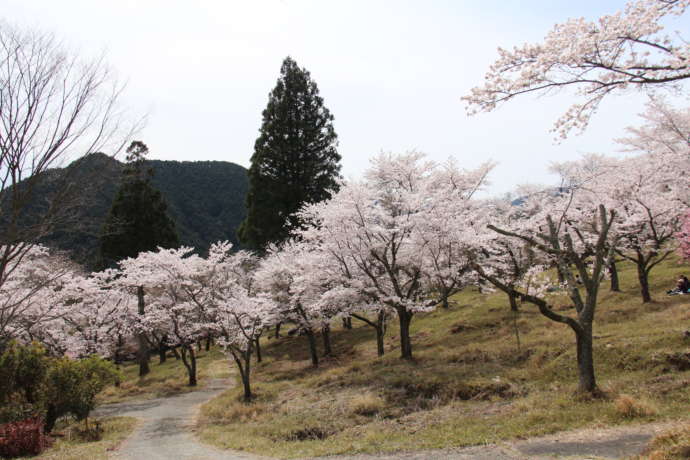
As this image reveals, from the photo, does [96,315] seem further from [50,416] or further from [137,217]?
[50,416]

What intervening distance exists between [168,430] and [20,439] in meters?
4.60

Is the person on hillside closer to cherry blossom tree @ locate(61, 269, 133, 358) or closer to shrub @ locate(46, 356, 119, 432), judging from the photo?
shrub @ locate(46, 356, 119, 432)

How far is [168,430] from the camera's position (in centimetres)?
1606

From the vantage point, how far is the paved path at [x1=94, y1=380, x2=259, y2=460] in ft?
38.8

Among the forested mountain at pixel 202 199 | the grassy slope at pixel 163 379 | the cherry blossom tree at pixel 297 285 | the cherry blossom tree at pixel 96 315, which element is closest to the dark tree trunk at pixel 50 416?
the grassy slope at pixel 163 379

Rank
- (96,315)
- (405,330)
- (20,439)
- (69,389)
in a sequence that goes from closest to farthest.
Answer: (20,439), (69,389), (405,330), (96,315)

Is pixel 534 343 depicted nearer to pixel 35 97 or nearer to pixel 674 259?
pixel 35 97

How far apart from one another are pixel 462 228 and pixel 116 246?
99.8 ft

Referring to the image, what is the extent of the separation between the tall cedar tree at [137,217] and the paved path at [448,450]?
737 inches

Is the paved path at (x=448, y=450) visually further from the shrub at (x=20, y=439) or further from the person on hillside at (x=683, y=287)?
the person on hillside at (x=683, y=287)

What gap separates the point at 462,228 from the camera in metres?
18.2

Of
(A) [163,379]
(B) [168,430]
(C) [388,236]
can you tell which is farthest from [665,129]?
(A) [163,379]

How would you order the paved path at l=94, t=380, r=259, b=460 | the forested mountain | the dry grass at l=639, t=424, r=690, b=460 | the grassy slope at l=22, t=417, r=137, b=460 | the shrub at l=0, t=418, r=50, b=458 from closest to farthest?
the dry grass at l=639, t=424, r=690, b=460 < the paved path at l=94, t=380, r=259, b=460 < the grassy slope at l=22, t=417, r=137, b=460 < the shrub at l=0, t=418, r=50, b=458 < the forested mountain

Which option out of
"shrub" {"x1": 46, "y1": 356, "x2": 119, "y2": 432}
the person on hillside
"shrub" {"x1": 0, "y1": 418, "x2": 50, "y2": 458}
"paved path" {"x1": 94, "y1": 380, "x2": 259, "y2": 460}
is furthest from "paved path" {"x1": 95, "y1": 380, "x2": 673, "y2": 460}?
the person on hillside
